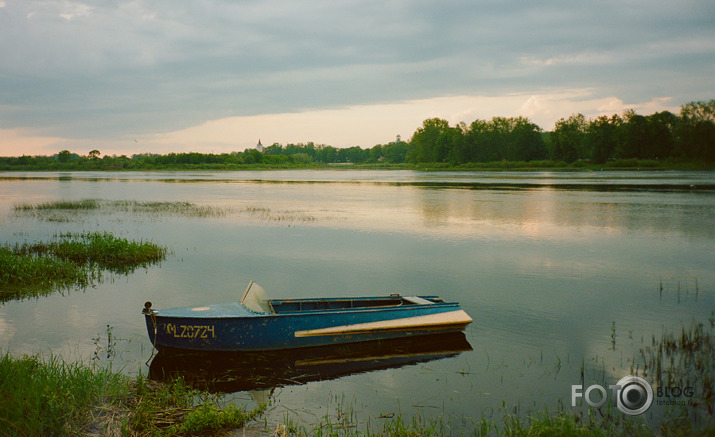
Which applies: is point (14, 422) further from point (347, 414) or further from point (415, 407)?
point (415, 407)

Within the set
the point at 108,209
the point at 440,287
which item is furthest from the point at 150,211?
the point at 440,287

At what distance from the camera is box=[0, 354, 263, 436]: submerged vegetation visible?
7973 mm

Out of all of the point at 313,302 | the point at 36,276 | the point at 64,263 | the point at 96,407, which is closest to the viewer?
the point at 96,407

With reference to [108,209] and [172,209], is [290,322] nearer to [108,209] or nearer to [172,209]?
[172,209]

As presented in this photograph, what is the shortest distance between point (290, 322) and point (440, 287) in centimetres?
864

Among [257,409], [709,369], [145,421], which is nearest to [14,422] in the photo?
[145,421]

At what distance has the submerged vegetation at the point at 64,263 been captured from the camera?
1873 cm

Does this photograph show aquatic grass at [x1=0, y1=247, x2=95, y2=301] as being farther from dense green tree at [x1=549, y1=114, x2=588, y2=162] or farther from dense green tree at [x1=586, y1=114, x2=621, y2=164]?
dense green tree at [x1=549, y1=114, x2=588, y2=162]

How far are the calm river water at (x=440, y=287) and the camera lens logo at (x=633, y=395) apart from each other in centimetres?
59

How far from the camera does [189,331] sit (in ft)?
38.8

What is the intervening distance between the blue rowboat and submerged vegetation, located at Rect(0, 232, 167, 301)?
9.12m

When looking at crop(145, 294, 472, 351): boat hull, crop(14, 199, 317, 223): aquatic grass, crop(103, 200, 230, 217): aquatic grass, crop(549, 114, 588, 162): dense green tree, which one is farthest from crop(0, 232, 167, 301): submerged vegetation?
crop(549, 114, 588, 162): dense green tree

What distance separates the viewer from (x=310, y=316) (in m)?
12.7

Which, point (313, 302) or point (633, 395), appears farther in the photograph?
point (313, 302)
